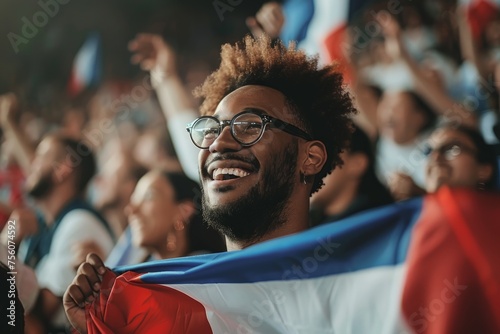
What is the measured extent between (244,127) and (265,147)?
0.06 metres

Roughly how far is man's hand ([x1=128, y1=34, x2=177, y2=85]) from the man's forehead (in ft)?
3.50

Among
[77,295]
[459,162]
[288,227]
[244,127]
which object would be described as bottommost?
[459,162]

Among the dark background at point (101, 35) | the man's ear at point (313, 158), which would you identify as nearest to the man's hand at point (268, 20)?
the dark background at point (101, 35)

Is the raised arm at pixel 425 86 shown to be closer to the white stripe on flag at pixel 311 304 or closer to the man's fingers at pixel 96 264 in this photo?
the white stripe on flag at pixel 311 304

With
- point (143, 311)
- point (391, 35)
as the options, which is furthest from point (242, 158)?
point (391, 35)

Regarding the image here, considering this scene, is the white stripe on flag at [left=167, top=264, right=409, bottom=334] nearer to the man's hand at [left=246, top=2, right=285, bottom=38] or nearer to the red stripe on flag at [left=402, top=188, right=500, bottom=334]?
the red stripe on flag at [left=402, top=188, right=500, bottom=334]

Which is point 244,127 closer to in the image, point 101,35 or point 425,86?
point 425,86

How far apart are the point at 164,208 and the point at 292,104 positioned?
39.3 inches

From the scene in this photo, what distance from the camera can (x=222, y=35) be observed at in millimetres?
2465

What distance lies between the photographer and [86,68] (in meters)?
2.79

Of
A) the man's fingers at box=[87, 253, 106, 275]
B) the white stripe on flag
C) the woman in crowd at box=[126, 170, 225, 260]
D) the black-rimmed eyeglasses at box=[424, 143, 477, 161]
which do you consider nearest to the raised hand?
the black-rimmed eyeglasses at box=[424, 143, 477, 161]

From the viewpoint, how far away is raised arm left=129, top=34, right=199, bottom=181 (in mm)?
2385

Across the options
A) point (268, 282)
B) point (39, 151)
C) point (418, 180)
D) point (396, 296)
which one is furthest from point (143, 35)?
point (396, 296)

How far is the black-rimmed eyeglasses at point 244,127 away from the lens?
1.41m
